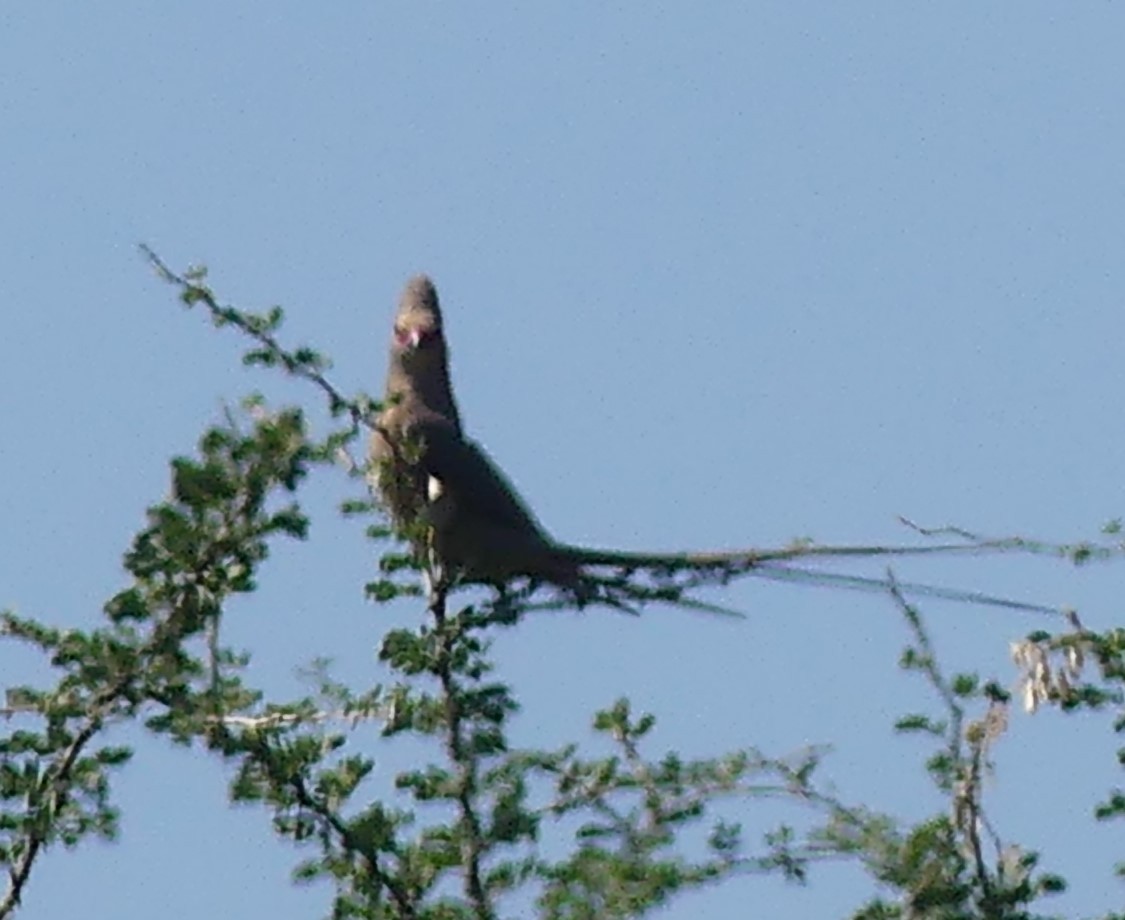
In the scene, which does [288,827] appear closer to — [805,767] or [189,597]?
[189,597]

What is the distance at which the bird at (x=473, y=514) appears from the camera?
765 cm

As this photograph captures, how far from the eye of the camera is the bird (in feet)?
25.1

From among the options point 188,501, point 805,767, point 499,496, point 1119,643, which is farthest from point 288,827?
point 499,496

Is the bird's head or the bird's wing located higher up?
the bird's head

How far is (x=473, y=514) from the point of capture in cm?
824

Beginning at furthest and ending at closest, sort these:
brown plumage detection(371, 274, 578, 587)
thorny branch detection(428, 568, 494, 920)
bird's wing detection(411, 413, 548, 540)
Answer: bird's wing detection(411, 413, 548, 540) < brown plumage detection(371, 274, 578, 587) < thorny branch detection(428, 568, 494, 920)

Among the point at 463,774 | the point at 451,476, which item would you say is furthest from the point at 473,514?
the point at 463,774

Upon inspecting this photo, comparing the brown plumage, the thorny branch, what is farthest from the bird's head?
the thorny branch

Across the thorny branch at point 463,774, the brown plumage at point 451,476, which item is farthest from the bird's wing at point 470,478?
the thorny branch at point 463,774

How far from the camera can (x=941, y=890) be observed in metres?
5.93

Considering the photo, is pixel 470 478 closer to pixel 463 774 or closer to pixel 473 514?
pixel 473 514

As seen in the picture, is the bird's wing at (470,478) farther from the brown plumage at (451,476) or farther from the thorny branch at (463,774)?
the thorny branch at (463,774)

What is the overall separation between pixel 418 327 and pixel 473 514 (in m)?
0.71

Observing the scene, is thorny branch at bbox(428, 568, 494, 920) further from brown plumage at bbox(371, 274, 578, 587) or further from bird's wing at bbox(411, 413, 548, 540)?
bird's wing at bbox(411, 413, 548, 540)
